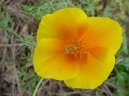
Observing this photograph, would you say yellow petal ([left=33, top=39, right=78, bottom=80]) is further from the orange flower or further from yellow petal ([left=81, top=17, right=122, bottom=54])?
yellow petal ([left=81, top=17, right=122, bottom=54])

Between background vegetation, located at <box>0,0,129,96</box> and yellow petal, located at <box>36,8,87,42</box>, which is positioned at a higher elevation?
yellow petal, located at <box>36,8,87,42</box>

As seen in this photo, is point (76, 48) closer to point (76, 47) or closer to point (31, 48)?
point (76, 47)

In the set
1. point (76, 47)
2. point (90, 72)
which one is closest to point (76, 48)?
point (76, 47)

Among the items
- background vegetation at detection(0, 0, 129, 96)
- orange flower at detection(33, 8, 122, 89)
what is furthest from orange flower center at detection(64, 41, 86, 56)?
background vegetation at detection(0, 0, 129, 96)

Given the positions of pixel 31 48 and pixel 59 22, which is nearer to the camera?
pixel 59 22

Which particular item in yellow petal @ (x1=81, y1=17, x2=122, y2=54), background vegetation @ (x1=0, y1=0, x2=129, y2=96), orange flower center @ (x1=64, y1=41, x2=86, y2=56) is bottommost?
background vegetation @ (x1=0, y1=0, x2=129, y2=96)

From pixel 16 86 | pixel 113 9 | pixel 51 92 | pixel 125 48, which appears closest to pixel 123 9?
pixel 113 9

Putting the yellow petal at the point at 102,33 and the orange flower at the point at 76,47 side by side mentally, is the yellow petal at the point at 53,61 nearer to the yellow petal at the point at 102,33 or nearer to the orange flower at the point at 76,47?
the orange flower at the point at 76,47
